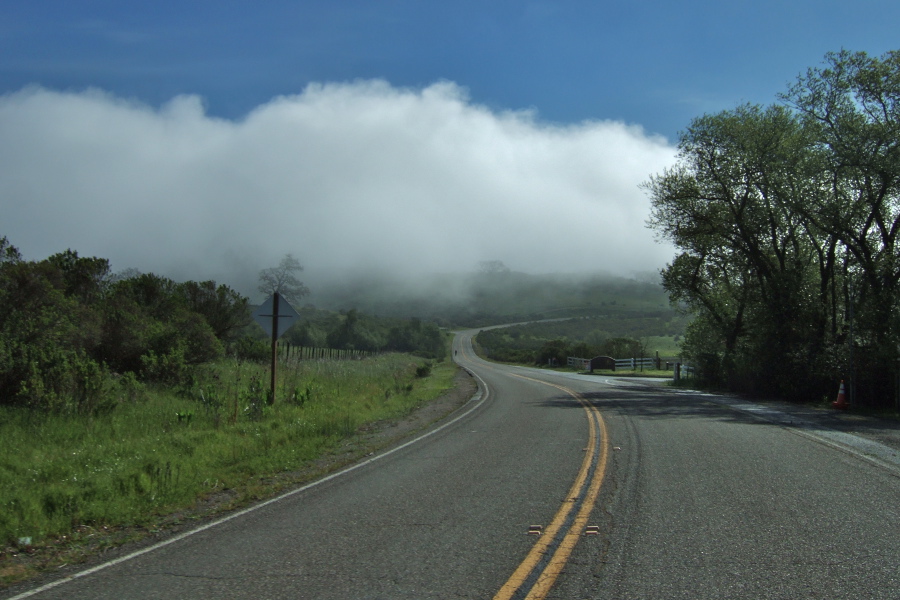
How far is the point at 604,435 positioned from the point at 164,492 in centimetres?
815

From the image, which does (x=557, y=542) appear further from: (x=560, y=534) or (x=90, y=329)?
(x=90, y=329)

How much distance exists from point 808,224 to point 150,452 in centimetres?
2571

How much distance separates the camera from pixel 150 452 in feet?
36.6

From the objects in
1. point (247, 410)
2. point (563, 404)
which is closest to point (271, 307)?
point (247, 410)

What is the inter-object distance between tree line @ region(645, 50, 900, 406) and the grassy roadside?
47.2ft

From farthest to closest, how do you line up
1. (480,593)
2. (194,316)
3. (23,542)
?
(194,316)
(23,542)
(480,593)

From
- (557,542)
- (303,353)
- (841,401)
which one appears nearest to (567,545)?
(557,542)

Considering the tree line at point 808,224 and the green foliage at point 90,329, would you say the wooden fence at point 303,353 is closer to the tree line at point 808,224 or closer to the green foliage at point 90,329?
the green foliage at point 90,329

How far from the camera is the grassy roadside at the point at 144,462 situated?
283 inches

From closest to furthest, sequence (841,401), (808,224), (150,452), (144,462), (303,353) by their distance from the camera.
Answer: (144,462)
(150,452)
(841,401)
(808,224)
(303,353)

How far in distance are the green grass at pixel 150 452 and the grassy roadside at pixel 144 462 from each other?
0.07 ft

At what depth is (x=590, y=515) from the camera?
710 centimetres

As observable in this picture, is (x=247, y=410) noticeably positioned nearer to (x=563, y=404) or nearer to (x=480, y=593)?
(x=563, y=404)

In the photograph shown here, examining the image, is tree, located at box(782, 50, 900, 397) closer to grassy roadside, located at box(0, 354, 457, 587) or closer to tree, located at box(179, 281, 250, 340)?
grassy roadside, located at box(0, 354, 457, 587)
